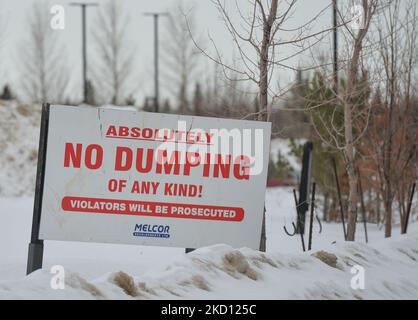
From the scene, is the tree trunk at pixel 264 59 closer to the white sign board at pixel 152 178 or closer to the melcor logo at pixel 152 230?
the white sign board at pixel 152 178

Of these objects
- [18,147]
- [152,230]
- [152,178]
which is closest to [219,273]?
[152,230]

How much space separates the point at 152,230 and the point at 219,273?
7.78 ft

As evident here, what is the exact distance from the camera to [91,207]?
396 inches

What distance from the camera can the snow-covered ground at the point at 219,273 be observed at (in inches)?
267

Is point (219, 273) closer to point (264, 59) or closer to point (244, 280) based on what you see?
point (244, 280)

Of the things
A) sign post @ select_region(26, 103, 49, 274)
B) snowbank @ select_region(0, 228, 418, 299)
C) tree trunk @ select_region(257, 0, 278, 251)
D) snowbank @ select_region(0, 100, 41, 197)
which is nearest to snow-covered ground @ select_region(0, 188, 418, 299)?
snowbank @ select_region(0, 228, 418, 299)

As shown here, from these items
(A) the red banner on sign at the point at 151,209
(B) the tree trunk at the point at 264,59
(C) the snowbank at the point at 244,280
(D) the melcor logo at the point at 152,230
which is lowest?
(C) the snowbank at the point at 244,280

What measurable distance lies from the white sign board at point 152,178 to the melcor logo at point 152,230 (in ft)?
0.04

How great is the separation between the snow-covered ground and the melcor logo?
45 centimetres

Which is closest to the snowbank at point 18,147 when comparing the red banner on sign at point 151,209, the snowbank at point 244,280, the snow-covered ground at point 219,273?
the snow-covered ground at point 219,273

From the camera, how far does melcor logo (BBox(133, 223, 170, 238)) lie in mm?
10148

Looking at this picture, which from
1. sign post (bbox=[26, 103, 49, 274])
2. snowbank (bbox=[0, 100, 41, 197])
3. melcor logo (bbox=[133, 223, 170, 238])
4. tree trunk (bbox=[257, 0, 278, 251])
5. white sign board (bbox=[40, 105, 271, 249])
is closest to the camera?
sign post (bbox=[26, 103, 49, 274])

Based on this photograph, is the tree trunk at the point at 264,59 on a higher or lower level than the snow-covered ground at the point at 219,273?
higher

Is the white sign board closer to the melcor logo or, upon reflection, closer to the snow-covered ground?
the melcor logo
